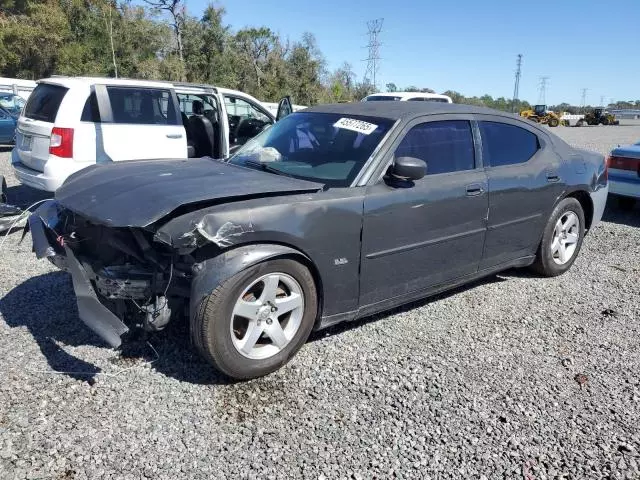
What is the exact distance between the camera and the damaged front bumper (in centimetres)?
274

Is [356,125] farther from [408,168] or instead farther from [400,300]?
[400,300]

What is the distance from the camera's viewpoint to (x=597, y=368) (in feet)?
11.0

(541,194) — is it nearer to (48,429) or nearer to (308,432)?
(308,432)

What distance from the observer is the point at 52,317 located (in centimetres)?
369

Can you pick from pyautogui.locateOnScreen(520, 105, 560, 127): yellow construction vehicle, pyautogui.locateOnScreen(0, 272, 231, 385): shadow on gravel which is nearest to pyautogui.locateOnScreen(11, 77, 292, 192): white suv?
pyautogui.locateOnScreen(0, 272, 231, 385): shadow on gravel

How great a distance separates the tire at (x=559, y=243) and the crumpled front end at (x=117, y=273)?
343cm

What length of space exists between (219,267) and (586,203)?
4117mm

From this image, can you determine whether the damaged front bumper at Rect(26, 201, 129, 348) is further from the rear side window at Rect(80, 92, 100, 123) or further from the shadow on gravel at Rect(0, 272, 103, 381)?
the rear side window at Rect(80, 92, 100, 123)

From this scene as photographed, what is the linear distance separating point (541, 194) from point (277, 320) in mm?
2812

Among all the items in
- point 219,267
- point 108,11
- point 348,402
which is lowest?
point 348,402

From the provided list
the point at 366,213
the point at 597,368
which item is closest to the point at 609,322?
the point at 597,368

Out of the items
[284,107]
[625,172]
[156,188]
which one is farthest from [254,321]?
[625,172]

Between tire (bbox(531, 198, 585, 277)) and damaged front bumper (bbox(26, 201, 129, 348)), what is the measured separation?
12.5ft

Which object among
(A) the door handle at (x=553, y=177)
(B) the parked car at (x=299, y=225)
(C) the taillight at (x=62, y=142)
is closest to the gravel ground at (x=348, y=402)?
(B) the parked car at (x=299, y=225)
